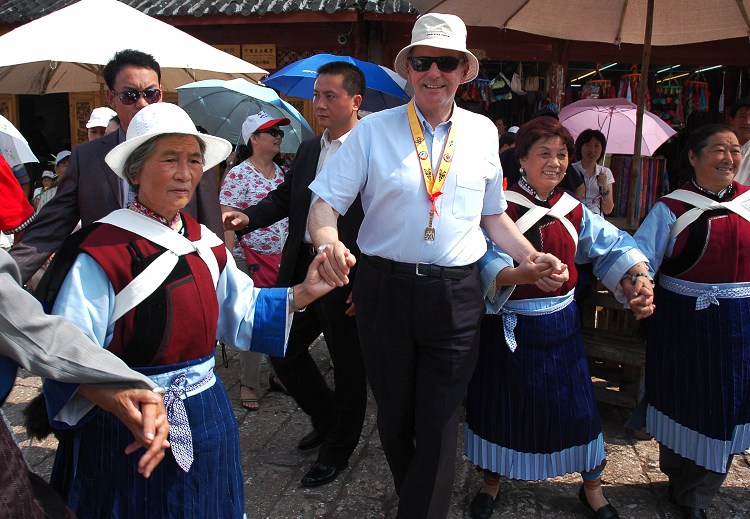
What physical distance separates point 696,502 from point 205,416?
8.08 feet

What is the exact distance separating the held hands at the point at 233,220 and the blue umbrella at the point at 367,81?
2.83 meters

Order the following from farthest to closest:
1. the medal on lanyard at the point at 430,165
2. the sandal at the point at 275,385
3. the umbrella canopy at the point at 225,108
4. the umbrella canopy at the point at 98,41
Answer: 1. the umbrella canopy at the point at 225,108
2. the sandal at the point at 275,385
3. the umbrella canopy at the point at 98,41
4. the medal on lanyard at the point at 430,165

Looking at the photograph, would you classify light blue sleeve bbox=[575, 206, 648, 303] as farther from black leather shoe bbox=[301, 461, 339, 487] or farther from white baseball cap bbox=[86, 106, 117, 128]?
white baseball cap bbox=[86, 106, 117, 128]

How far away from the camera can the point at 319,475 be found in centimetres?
354

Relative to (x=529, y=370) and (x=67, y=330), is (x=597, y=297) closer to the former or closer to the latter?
(x=529, y=370)

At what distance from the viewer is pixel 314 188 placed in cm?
269

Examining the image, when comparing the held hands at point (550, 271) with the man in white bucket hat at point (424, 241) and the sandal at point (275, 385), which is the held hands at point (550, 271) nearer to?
the man in white bucket hat at point (424, 241)

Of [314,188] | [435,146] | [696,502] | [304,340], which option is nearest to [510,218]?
[435,146]

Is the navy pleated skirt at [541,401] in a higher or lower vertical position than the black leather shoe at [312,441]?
higher

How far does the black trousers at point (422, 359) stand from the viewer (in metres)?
2.66

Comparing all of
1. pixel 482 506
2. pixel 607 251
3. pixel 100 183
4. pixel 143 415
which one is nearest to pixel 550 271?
pixel 607 251

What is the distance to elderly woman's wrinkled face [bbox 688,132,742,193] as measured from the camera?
10.5 ft

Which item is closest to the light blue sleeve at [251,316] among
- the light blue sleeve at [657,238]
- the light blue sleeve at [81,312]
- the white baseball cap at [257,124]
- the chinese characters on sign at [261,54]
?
the light blue sleeve at [81,312]

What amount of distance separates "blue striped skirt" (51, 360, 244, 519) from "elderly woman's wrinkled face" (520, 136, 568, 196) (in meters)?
1.87
